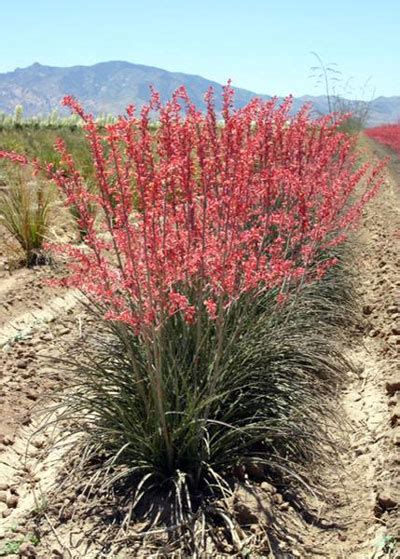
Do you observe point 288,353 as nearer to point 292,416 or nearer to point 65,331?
point 292,416

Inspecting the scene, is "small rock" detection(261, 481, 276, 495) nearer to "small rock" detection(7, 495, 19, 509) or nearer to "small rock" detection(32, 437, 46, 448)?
"small rock" detection(7, 495, 19, 509)

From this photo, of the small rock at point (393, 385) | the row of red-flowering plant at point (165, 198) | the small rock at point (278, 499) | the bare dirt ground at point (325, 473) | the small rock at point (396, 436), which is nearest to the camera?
the row of red-flowering plant at point (165, 198)

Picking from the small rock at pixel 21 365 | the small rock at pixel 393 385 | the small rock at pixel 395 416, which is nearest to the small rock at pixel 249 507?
the small rock at pixel 395 416

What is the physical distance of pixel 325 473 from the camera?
136 inches

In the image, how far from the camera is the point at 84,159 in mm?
11016

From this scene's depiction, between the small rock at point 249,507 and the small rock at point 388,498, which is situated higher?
the small rock at point 388,498

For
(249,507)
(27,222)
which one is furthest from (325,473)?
(27,222)

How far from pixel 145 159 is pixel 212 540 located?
1.59 m

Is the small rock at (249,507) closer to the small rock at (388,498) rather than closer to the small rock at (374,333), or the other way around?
the small rock at (388,498)

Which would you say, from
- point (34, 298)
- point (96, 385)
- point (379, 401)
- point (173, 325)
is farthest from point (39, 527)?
point (34, 298)

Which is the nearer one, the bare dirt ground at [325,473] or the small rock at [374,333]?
the bare dirt ground at [325,473]

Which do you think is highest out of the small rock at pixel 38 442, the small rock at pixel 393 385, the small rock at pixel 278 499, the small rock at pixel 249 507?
the small rock at pixel 249 507

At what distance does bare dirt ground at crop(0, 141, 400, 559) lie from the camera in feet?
9.06

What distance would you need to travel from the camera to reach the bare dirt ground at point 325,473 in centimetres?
276
